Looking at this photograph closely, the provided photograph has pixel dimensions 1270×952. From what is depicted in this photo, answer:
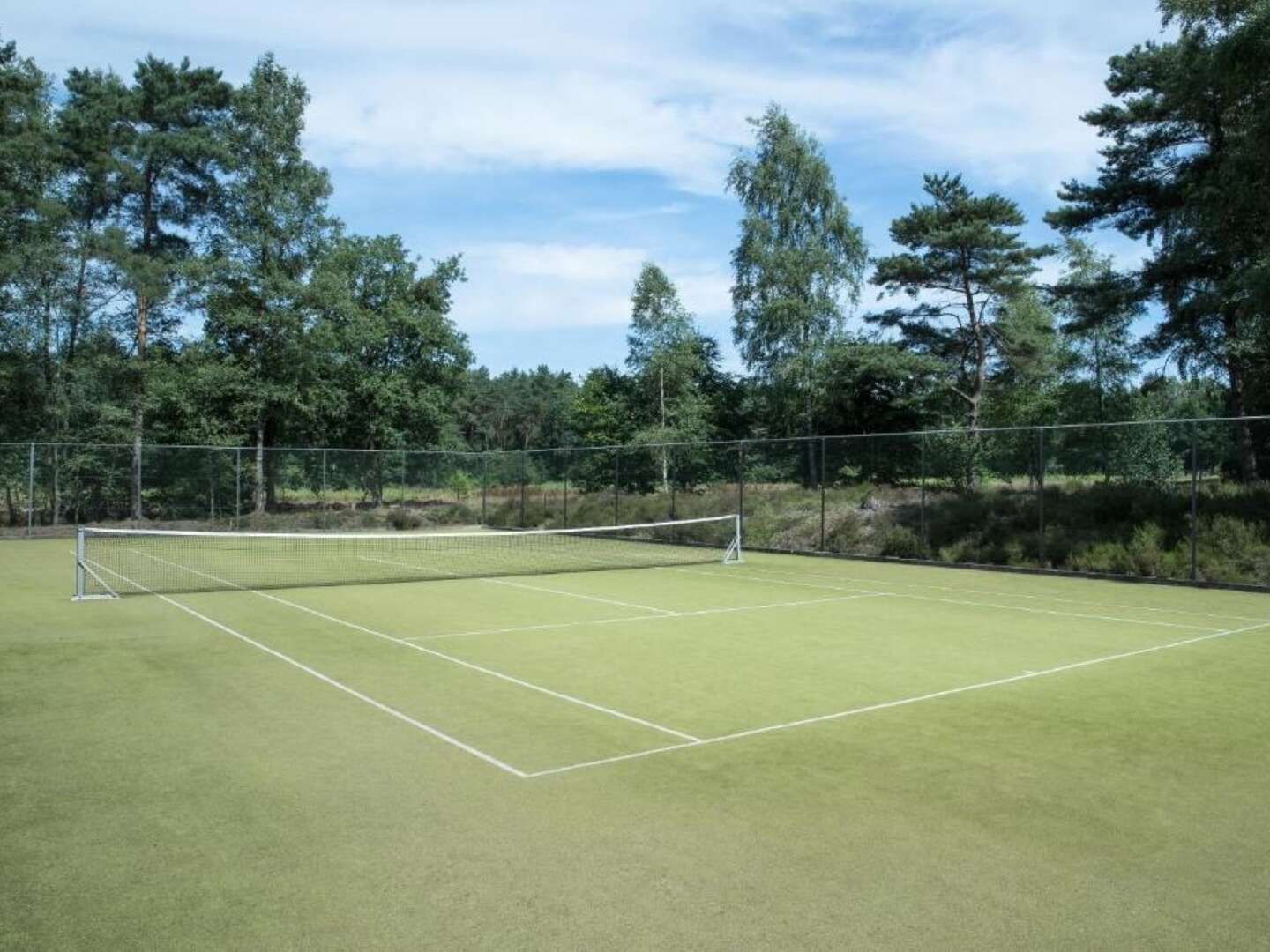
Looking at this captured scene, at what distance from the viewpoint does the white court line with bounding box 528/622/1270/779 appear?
5395 millimetres

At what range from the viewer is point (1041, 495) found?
17047mm

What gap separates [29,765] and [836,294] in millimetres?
36224

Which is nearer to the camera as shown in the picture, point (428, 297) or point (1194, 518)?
point (1194, 518)

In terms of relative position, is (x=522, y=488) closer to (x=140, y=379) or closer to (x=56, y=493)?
(x=56, y=493)

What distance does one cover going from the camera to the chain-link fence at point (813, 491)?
1605 centimetres

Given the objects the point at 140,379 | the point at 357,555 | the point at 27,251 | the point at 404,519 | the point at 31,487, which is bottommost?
the point at 357,555

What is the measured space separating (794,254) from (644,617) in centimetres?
2914

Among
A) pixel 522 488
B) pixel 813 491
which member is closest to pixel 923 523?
pixel 813 491

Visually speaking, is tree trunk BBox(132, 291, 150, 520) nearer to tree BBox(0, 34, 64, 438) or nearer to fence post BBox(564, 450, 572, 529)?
tree BBox(0, 34, 64, 438)

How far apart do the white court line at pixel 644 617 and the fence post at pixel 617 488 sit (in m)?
12.3

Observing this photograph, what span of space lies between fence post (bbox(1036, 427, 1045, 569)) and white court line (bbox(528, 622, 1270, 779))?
22.8 ft

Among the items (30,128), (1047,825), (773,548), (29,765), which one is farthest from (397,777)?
(30,128)

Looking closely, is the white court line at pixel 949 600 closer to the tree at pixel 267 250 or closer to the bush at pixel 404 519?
the bush at pixel 404 519

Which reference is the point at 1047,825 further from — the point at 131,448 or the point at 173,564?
the point at 131,448
